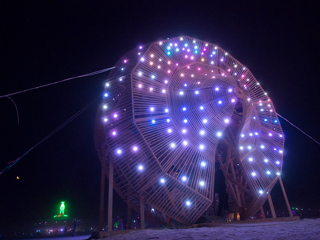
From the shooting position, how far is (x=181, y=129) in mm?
6102

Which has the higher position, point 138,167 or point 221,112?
point 221,112

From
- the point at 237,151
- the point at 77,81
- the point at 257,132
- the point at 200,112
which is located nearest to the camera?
the point at 200,112

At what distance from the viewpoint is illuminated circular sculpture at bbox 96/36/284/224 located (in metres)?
5.43

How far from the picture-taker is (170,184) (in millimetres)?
5336

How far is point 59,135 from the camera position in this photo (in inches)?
407

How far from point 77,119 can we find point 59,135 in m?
1.13

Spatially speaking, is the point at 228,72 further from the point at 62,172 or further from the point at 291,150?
the point at 62,172

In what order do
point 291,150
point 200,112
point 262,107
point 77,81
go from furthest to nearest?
point 291,150 → point 77,81 → point 262,107 → point 200,112

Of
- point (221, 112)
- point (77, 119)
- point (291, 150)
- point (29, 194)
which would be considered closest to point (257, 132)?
Answer: point (221, 112)

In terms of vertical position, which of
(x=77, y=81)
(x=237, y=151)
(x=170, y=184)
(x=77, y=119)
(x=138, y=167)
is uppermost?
(x=77, y=81)

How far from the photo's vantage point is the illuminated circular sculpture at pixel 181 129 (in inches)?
214

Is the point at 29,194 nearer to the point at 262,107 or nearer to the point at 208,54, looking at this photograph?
the point at 208,54

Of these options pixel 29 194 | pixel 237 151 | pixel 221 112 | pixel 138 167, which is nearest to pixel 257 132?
pixel 237 151

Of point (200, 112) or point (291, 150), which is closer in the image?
point (200, 112)
